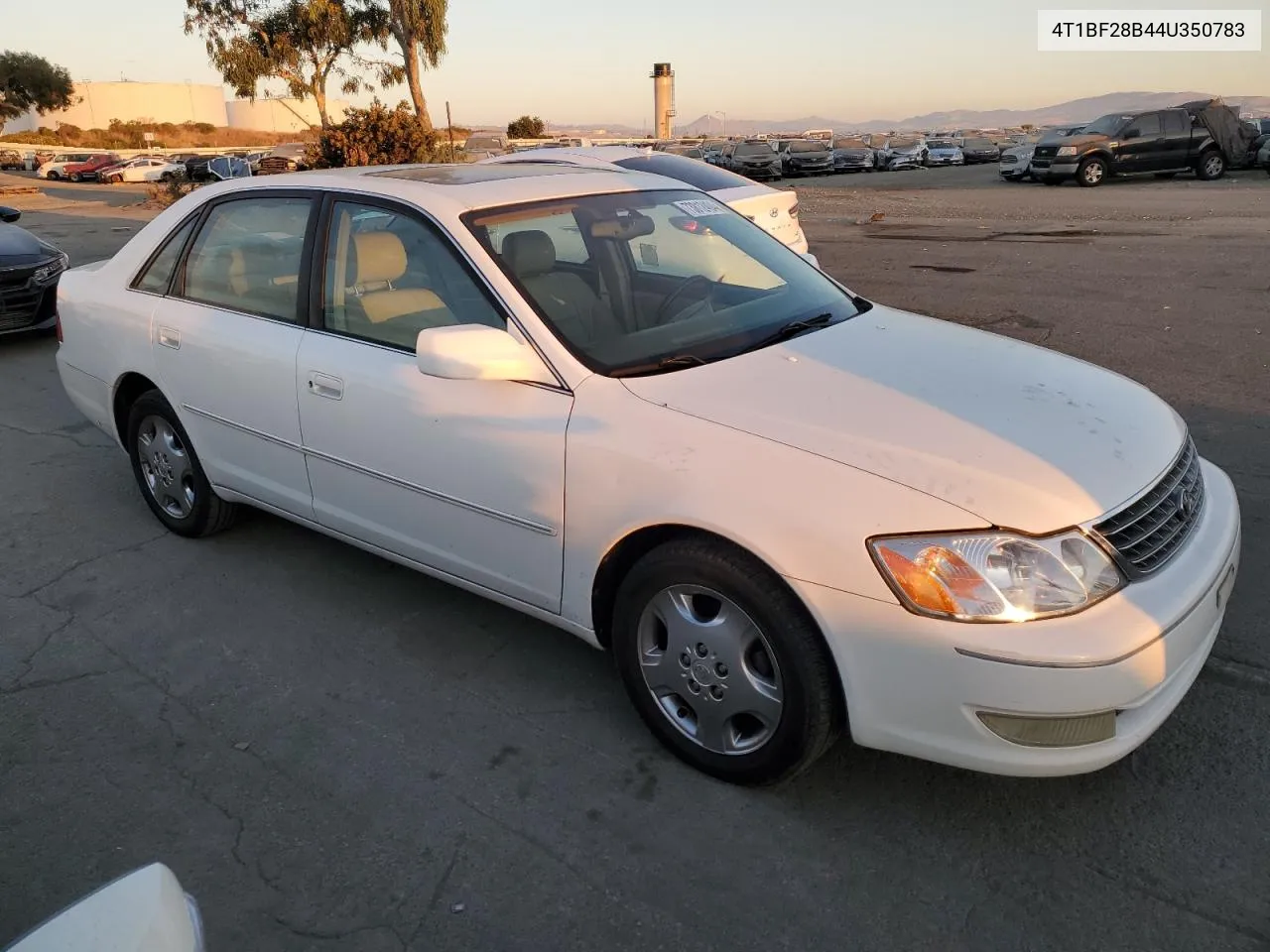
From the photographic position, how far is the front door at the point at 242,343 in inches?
150

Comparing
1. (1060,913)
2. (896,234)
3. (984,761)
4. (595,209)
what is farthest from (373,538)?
(896,234)

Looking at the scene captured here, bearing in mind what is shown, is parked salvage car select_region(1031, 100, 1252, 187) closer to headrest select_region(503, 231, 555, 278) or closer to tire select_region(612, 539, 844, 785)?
headrest select_region(503, 231, 555, 278)

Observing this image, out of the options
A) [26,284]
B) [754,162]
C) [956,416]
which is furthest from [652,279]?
[754,162]

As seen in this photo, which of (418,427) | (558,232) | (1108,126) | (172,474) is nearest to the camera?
(418,427)

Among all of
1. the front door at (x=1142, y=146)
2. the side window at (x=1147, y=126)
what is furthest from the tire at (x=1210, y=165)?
the side window at (x=1147, y=126)

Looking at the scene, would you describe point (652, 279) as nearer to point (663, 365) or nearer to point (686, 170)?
point (663, 365)

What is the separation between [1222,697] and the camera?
312 centimetres

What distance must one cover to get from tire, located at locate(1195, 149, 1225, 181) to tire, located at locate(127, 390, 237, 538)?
26079 mm

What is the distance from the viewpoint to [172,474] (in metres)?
4.59

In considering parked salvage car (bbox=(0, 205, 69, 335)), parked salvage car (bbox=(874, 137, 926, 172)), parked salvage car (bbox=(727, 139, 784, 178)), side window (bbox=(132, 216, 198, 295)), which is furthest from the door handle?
parked salvage car (bbox=(874, 137, 926, 172))

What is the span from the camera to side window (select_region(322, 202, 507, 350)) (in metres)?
3.34

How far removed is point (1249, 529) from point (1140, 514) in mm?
2126

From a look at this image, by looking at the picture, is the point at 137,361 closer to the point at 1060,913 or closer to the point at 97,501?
the point at 97,501

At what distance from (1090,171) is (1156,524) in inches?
948
